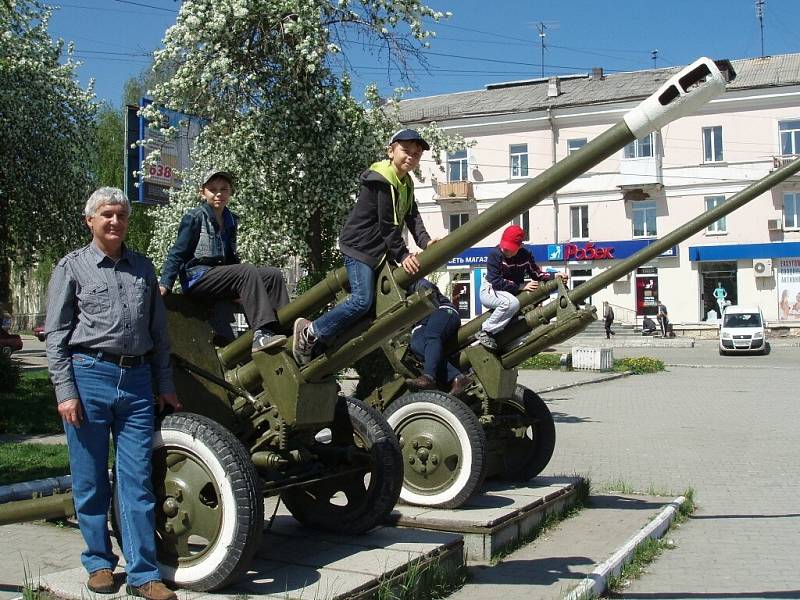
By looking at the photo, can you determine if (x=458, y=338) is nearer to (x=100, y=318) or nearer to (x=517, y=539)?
(x=517, y=539)

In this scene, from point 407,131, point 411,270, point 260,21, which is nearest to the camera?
A: point 411,270

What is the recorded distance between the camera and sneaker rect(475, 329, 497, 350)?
762cm

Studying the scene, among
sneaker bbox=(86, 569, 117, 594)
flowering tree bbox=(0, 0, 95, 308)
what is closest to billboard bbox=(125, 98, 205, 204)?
flowering tree bbox=(0, 0, 95, 308)

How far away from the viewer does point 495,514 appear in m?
6.54

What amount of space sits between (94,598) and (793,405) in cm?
1685

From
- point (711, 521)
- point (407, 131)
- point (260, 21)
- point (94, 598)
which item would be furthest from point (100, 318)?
point (260, 21)

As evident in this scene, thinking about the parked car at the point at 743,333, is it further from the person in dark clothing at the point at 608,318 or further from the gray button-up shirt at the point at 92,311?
the gray button-up shirt at the point at 92,311

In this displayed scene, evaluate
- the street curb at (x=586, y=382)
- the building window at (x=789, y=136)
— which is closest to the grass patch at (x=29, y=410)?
the street curb at (x=586, y=382)

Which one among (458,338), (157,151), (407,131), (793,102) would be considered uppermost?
(793,102)

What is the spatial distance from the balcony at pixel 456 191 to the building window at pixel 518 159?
7.33 ft

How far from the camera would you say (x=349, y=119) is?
13086 mm

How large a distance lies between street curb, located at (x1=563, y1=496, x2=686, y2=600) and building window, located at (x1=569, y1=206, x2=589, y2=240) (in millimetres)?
39306

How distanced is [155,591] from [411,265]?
1950 mm

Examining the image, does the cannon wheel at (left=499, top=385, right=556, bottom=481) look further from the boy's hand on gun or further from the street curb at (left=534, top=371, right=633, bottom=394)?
the street curb at (left=534, top=371, right=633, bottom=394)
